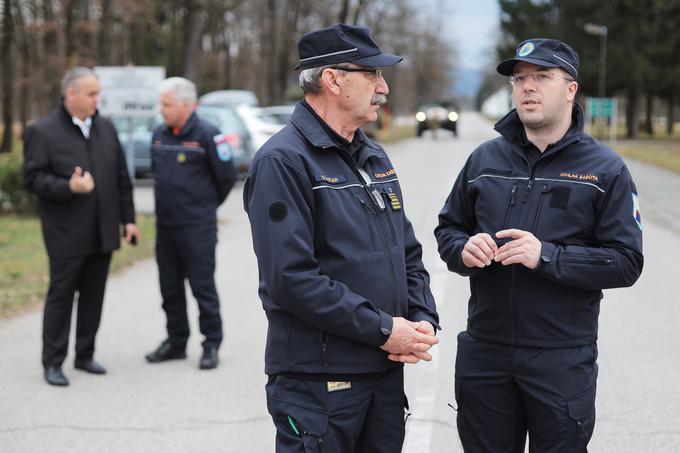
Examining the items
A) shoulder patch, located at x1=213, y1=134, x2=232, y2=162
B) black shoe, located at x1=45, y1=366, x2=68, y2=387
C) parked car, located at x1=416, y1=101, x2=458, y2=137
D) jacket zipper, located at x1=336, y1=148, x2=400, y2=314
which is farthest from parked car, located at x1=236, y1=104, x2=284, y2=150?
parked car, located at x1=416, y1=101, x2=458, y2=137

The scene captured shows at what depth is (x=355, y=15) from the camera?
3738cm

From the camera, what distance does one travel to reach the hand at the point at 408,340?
2.70 meters

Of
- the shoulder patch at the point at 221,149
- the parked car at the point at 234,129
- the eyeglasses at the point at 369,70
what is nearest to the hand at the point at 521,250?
the eyeglasses at the point at 369,70

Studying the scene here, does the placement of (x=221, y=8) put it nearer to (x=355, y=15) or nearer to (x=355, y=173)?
(x=355, y=15)

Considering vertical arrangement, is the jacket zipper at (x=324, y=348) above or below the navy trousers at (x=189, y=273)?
above

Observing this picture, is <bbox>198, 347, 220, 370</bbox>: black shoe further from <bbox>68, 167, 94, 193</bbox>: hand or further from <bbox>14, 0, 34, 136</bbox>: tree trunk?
<bbox>14, 0, 34, 136</bbox>: tree trunk

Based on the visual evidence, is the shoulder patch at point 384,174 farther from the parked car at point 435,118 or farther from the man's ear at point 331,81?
the parked car at point 435,118

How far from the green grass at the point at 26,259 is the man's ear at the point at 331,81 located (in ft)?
18.7

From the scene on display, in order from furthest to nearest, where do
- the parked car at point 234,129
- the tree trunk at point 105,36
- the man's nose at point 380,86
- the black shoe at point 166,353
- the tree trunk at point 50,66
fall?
the tree trunk at point 50,66 < the tree trunk at point 105,36 < the parked car at point 234,129 < the black shoe at point 166,353 < the man's nose at point 380,86

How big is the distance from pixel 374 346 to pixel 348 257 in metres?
0.30

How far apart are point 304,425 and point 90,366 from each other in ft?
12.0

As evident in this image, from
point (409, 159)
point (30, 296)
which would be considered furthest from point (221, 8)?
point (30, 296)

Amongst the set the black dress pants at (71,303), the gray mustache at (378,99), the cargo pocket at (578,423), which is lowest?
the black dress pants at (71,303)

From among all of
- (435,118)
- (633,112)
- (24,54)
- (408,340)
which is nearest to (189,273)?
(408,340)
